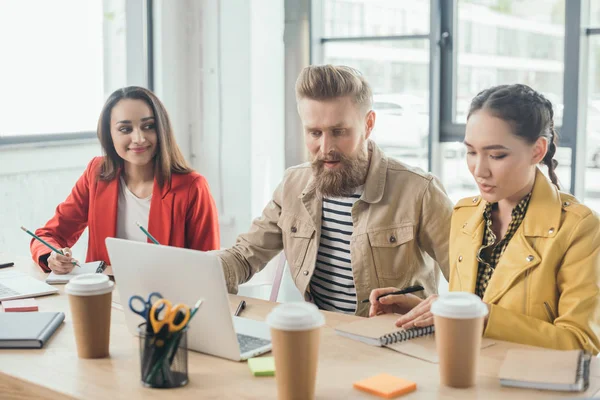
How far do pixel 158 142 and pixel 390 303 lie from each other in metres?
1.23

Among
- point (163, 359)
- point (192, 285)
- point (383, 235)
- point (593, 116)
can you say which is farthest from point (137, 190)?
point (593, 116)

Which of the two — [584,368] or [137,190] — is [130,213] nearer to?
[137,190]

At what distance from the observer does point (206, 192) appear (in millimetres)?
2748

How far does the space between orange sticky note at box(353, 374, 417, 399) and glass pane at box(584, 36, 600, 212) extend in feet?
7.34

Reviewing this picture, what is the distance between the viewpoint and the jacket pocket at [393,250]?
2.23m

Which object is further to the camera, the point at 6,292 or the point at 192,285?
the point at 6,292

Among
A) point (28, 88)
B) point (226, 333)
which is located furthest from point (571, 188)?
point (28, 88)

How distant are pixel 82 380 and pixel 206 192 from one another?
137cm

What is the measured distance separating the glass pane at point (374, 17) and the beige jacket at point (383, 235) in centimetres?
151

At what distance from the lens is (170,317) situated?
1342 mm

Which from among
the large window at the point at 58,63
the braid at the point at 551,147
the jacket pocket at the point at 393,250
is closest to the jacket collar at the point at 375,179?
the jacket pocket at the point at 393,250

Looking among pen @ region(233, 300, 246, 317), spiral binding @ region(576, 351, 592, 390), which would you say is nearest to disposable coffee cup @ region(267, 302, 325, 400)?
spiral binding @ region(576, 351, 592, 390)

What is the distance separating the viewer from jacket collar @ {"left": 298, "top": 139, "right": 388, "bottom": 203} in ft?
7.43

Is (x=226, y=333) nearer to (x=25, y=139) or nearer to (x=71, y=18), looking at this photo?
(x=25, y=139)
